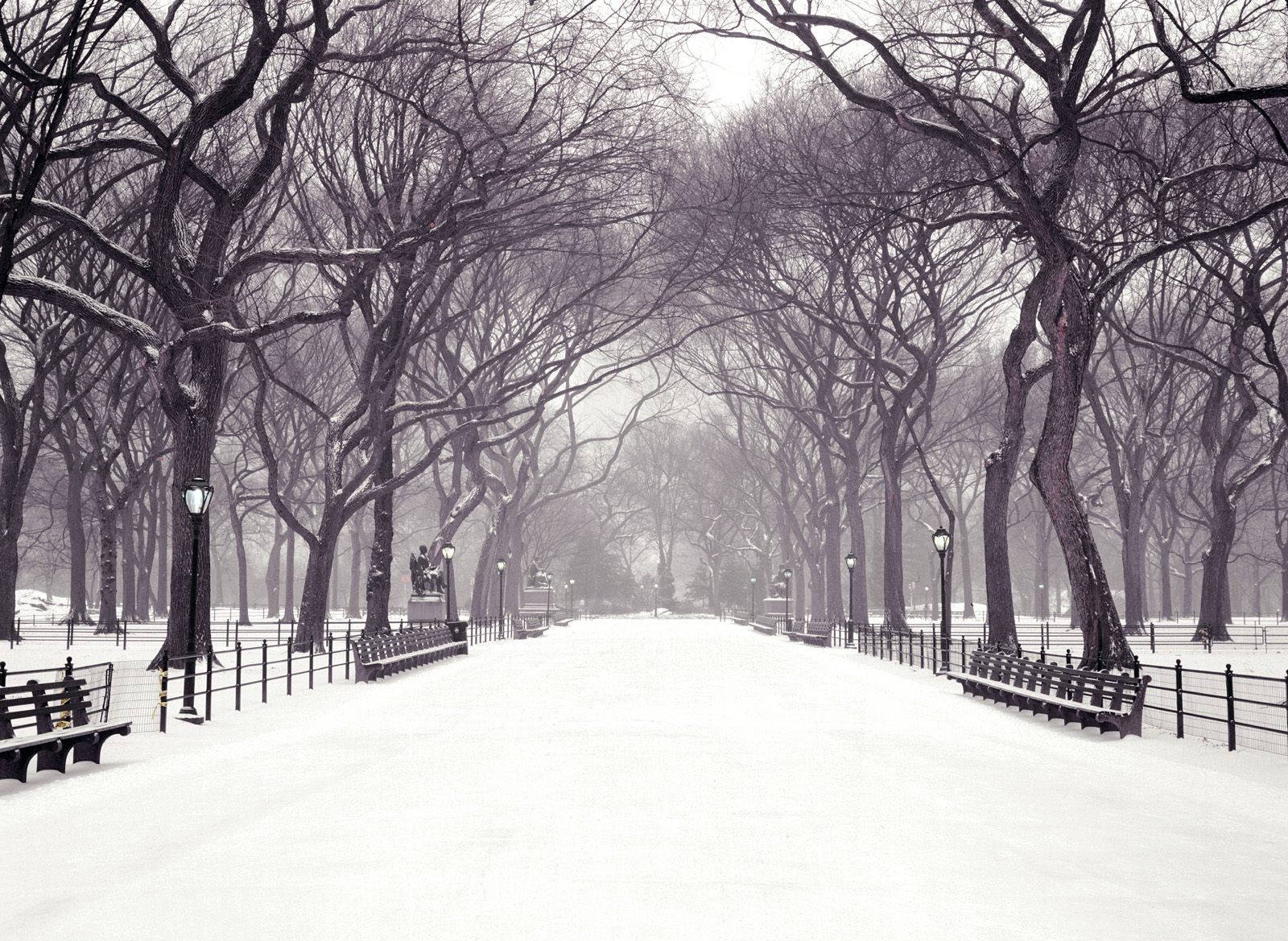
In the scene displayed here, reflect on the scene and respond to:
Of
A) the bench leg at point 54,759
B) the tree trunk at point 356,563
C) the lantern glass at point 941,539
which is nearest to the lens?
the bench leg at point 54,759

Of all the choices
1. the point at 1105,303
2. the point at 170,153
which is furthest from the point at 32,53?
the point at 1105,303

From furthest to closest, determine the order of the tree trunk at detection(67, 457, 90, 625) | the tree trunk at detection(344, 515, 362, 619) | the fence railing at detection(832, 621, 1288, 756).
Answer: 1. the tree trunk at detection(344, 515, 362, 619)
2. the tree trunk at detection(67, 457, 90, 625)
3. the fence railing at detection(832, 621, 1288, 756)

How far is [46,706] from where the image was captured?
530 inches

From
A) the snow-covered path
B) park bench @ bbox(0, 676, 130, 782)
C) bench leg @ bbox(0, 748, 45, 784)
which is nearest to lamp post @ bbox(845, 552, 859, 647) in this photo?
the snow-covered path

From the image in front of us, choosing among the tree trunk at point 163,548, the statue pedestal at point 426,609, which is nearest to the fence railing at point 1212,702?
the statue pedestal at point 426,609

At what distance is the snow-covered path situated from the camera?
7316 mm

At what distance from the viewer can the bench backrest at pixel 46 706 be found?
12.9 m

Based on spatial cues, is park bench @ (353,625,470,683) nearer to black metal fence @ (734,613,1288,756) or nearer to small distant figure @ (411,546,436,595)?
small distant figure @ (411,546,436,595)

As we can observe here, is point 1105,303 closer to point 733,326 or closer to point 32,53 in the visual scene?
point 733,326

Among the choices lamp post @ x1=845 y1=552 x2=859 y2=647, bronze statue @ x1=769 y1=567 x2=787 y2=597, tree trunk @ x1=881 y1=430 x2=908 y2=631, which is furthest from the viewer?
bronze statue @ x1=769 y1=567 x2=787 y2=597

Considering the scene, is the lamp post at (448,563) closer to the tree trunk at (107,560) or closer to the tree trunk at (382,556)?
the tree trunk at (382,556)

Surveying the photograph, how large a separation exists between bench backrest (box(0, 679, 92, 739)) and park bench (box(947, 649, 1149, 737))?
468 inches

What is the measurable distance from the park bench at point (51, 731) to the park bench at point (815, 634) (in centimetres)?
3186

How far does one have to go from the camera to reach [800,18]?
67.9 feet
